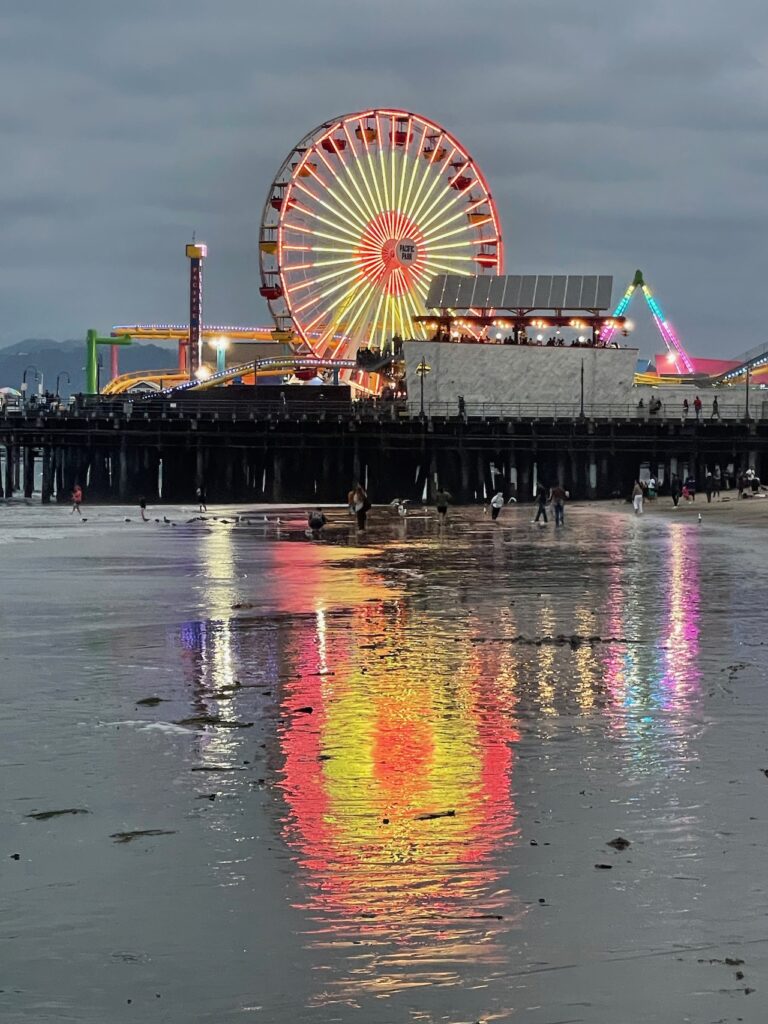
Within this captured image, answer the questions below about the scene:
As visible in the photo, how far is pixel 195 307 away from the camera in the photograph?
156m

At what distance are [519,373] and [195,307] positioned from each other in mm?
62921

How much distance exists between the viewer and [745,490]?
75.9 meters

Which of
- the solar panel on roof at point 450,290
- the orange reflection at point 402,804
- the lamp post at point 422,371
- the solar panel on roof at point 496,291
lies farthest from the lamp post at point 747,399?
the orange reflection at point 402,804

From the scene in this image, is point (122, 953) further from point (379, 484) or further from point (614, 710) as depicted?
point (379, 484)

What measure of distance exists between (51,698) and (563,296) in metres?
94.2

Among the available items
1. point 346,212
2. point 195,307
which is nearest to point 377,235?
point 346,212

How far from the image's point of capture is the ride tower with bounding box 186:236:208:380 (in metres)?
150

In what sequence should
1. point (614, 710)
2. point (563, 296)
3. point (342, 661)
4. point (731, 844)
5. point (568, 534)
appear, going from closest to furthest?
point (731, 844), point (614, 710), point (342, 661), point (568, 534), point (563, 296)

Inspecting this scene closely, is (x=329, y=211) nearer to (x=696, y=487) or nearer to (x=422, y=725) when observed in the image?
(x=696, y=487)

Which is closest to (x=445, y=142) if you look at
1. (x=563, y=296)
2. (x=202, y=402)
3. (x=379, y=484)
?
(x=563, y=296)

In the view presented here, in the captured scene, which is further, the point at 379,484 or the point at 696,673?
the point at 379,484

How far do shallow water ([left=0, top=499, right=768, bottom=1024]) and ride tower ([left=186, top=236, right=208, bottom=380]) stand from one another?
129 metres

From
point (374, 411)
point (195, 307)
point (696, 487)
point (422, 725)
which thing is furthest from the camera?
point (195, 307)

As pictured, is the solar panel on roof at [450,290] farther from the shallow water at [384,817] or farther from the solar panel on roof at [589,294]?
the shallow water at [384,817]
